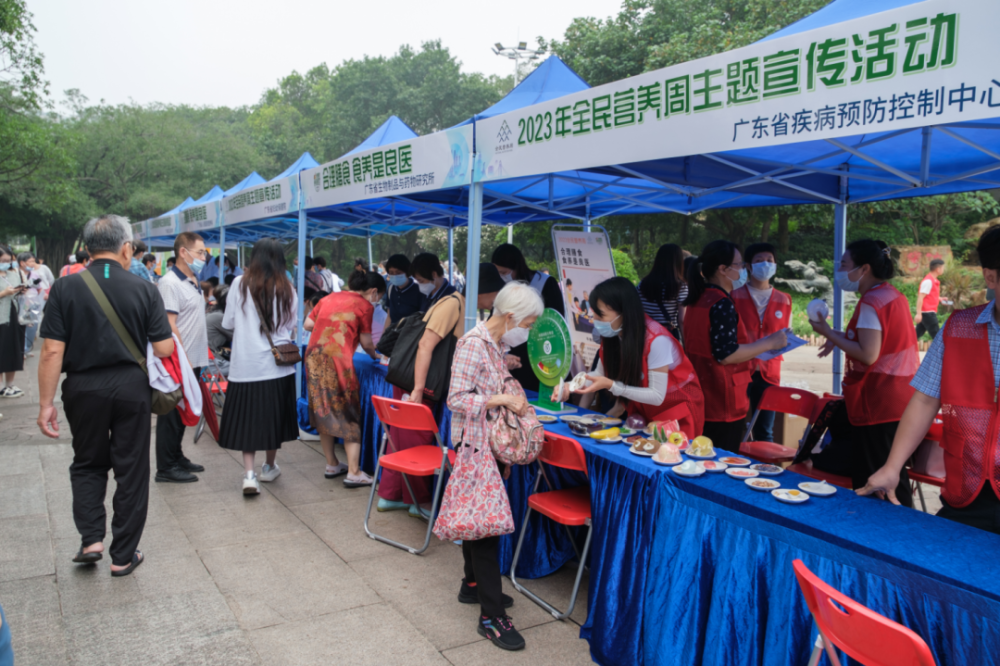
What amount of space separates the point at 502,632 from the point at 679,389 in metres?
1.28

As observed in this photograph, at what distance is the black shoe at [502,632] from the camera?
8.47 ft

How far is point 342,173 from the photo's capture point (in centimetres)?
536

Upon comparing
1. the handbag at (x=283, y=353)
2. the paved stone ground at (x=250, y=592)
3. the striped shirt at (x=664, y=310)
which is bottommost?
the paved stone ground at (x=250, y=592)

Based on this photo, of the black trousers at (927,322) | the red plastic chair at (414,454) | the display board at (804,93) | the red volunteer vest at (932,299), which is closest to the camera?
the display board at (804,93)

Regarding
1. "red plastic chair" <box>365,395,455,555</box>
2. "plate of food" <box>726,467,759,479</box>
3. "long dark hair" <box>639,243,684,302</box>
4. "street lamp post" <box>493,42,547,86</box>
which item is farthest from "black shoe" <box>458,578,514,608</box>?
"street lamp post" <box>493,42,547,86</box>

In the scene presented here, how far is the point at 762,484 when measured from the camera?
7.38 feet

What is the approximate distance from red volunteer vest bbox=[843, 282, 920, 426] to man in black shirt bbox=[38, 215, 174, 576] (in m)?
3.26

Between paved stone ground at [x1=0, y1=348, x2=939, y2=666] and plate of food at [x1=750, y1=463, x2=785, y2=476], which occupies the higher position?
plate of food at [x1=750, y1=463, x2=785, y2=476]

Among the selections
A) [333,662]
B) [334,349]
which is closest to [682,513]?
[333,662]

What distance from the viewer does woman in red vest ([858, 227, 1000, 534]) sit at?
1.89 meters

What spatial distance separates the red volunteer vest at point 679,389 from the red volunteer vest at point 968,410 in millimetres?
1128

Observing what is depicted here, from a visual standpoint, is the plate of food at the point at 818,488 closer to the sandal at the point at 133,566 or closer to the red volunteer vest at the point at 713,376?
the red volunteer vest at the point at 713,376

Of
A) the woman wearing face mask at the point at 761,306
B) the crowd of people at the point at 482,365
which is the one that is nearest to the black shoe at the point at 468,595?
the crowd of people at the point at 482,365

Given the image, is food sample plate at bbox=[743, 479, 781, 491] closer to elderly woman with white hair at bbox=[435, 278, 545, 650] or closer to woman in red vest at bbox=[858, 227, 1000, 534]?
woman in red vest at bbox=[858, 227, 1000, 534]
